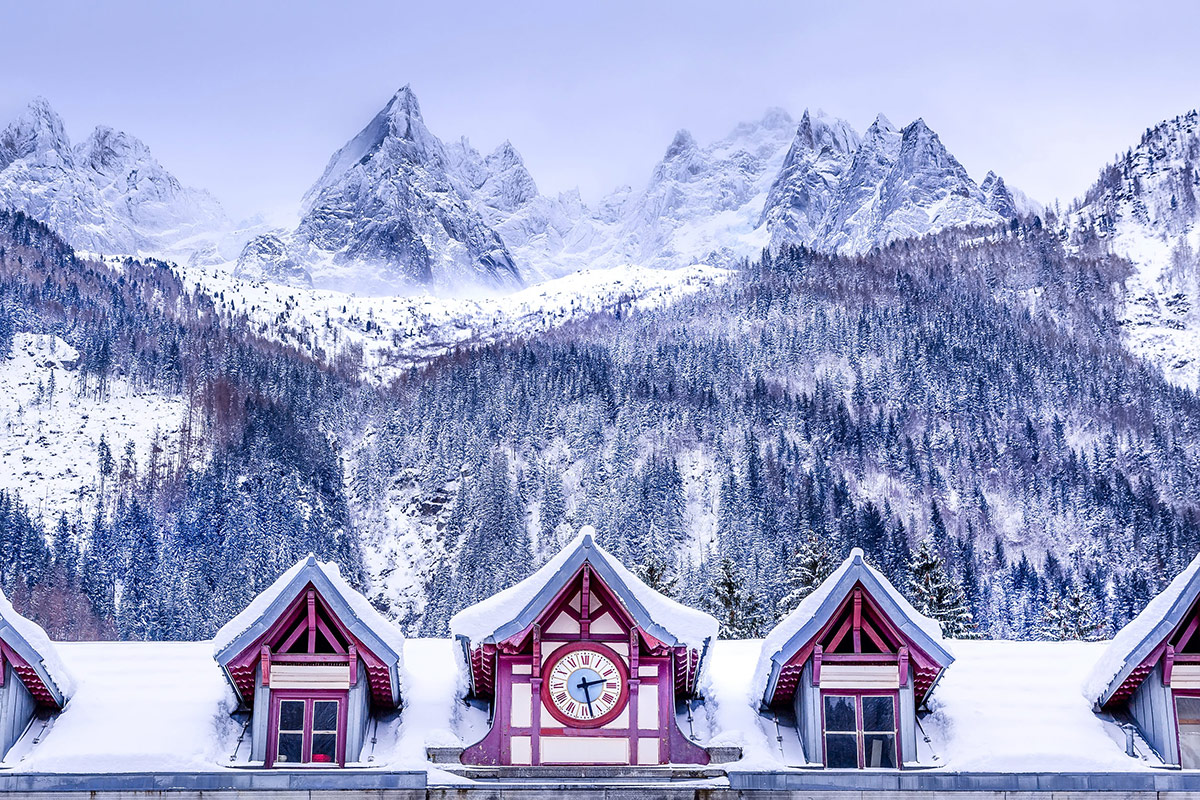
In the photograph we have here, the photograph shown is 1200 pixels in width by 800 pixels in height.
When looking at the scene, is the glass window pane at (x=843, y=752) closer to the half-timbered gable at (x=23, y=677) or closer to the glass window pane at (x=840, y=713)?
the glass window pane at (x=840, y=713)

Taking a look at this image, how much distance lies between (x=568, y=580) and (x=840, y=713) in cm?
552

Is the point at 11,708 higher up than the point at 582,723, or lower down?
higher up

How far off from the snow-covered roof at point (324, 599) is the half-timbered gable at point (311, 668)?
0.02 m

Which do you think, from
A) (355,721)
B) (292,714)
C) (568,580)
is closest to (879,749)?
(568,580)

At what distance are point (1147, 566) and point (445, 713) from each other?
631 feet

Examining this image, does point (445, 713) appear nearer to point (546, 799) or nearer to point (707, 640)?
point (546, 799)

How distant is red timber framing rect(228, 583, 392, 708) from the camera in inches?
916

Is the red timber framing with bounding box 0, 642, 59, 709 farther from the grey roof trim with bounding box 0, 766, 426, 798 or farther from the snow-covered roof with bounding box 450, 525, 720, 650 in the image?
→ the snow-covered roof with bounding box 450, 525, 720, 650

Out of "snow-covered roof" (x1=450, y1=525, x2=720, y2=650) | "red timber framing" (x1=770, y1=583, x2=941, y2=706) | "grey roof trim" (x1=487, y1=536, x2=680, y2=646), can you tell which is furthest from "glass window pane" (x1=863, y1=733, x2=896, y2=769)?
"grey roof trim" (x1=487, y1=536, x2=680, y2=646)

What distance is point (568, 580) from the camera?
2316 cm

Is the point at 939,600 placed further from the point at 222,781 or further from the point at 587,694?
the point at 222,781

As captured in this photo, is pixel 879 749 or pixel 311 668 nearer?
pixel 311 668

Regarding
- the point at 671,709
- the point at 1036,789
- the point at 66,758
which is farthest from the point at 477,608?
the point at 1036,789

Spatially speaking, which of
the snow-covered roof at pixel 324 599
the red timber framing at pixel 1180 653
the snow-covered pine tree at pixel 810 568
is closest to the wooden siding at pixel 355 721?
the snow-covered roof at pixel 324 599
